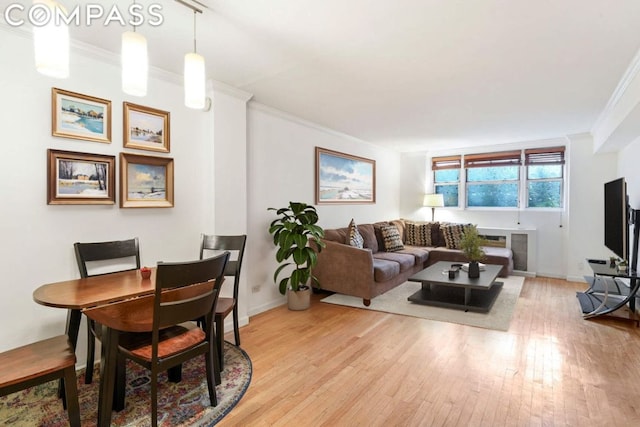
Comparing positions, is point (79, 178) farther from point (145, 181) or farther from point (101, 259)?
point (101, 259)

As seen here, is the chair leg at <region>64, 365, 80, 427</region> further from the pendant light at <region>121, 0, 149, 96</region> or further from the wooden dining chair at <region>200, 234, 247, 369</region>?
the pendant light at <region>121, 0, 149, 96</region>

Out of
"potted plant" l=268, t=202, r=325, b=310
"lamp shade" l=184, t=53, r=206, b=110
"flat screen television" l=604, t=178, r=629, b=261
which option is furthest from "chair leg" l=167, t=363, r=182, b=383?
"flat screen television" l=604, t=178, r=629, b=261

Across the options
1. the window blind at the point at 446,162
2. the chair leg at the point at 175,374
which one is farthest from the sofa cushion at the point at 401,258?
the chair leg at the point at 175,374

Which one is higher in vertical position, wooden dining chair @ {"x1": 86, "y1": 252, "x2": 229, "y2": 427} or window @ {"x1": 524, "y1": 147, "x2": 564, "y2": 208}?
window @ {"x1": 524, "y1": 147, "x2": 564, "y2": 208}

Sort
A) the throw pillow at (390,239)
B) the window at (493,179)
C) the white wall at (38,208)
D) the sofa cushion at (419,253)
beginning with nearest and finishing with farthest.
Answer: the white wall at (38,208) → the sofa cushion at (419,253) → the throw pillow at (390,239) → the window at (493,179)

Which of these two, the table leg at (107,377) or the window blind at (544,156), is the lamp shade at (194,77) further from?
the window blind at (544,156)

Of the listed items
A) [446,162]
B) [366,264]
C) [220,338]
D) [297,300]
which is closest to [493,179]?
[446,162]

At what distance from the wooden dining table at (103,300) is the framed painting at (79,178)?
0.67m

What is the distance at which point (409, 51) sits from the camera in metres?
2.39

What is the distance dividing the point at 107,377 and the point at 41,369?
284mm

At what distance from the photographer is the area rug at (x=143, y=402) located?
1.85 m

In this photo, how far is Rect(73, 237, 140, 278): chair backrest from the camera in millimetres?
2276

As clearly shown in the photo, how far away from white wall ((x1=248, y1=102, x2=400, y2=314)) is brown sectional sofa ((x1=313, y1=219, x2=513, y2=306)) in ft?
1.95

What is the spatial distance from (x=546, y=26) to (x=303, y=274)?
304 cm
